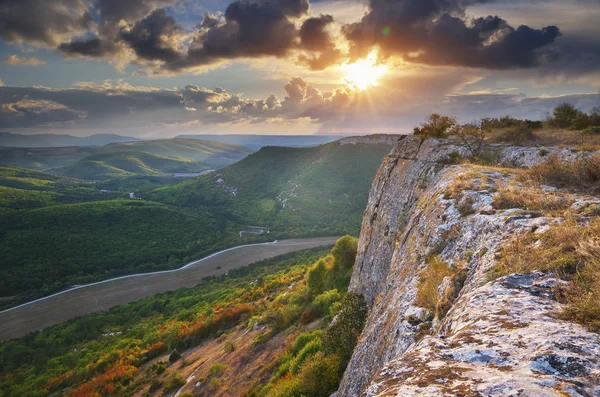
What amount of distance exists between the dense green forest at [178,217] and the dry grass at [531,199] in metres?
81.0

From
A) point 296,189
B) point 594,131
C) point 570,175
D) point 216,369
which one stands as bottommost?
point 216,369

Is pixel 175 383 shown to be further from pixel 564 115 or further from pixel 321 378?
pixel 564 115

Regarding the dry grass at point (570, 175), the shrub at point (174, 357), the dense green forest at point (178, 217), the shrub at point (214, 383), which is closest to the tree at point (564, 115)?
the dry grass at point (570, 175)

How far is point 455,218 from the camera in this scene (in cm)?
874

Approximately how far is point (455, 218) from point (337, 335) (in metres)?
9.65

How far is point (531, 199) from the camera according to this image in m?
7.63

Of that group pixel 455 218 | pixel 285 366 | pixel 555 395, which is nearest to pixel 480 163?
pixel 455 218

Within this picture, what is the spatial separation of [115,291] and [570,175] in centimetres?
8162

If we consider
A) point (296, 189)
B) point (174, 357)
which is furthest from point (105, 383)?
point (296, 189)

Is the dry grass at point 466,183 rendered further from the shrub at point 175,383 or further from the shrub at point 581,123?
the shrub at point 175,383

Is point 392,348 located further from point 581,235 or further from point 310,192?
point 310,192

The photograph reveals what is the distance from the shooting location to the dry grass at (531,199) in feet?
23.4

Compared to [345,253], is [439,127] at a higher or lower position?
higher

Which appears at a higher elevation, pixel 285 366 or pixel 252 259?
pixel 285 366
